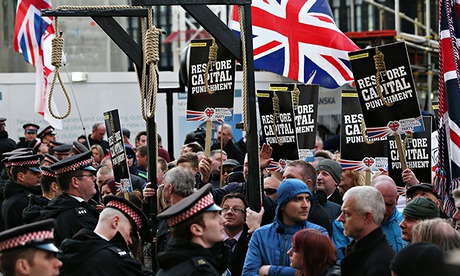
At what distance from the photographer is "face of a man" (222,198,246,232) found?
333 inches

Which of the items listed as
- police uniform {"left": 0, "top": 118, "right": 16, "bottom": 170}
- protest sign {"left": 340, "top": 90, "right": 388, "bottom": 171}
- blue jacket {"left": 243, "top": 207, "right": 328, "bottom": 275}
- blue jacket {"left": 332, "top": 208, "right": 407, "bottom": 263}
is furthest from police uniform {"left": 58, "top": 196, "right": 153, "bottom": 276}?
police uniform {"left": 0, "top": 118, "right": 16, "bottom": 170}

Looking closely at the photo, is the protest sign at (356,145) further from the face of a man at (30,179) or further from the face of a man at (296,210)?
the face of a man at (30,179)

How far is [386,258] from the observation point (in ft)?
21.5

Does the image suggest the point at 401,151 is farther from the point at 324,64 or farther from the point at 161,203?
the point at 324,64

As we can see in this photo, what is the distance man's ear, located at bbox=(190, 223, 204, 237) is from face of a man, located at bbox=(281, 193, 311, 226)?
1.86 metres

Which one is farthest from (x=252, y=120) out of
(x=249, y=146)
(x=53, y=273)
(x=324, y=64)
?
(x=324, y=64)

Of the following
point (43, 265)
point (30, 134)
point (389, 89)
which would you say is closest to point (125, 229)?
point (43, 265)

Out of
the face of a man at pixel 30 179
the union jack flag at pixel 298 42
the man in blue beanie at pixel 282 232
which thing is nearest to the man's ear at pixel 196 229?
the man in blue beanie at pixel 282 232

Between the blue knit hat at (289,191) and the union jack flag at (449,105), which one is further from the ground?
the union jack flag at (449,105)

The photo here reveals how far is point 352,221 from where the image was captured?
22.5 ft

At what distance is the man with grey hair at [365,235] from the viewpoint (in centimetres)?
654

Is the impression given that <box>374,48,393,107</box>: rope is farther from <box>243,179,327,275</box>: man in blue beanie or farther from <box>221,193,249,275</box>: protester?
<box>243,179,327,275</box>: man in blue beanie

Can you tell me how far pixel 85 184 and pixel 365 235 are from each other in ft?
9.85

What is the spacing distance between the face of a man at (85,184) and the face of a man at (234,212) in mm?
1243
